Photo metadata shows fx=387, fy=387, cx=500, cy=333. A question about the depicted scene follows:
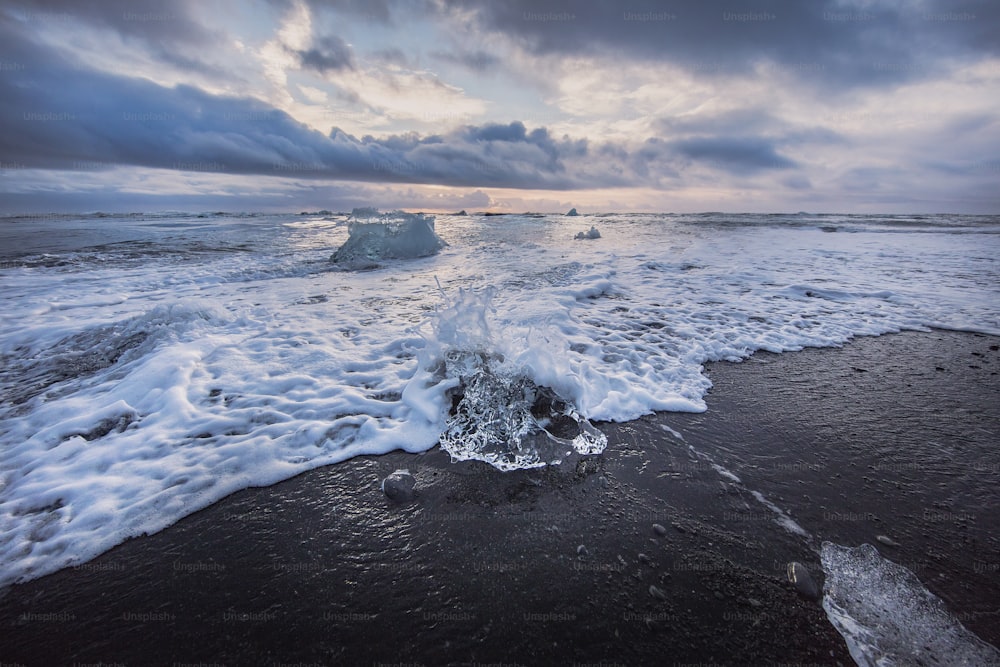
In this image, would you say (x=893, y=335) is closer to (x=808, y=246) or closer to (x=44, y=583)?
(x=44, y=583)

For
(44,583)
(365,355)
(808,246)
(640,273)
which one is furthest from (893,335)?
(808,246)

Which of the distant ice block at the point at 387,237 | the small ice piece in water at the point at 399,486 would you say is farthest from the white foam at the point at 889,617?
the distant ice block at the point at 387,237

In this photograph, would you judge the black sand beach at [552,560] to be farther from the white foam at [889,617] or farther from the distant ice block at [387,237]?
Result: the distant ice block at [387,237]

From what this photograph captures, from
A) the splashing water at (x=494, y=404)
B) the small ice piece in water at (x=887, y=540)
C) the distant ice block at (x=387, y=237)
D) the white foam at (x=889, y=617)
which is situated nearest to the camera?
the white foam at (x=889, y=617)

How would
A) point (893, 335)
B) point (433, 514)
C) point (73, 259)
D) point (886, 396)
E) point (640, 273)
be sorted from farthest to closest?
point (73, 259)
point (640, 273)
point (893, 335)
point (886, 396)
point (433, 514)

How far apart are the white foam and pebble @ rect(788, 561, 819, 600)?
0.05 metres

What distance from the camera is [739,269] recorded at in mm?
11266

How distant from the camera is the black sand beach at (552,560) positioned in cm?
182

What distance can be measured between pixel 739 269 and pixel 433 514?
11819mm

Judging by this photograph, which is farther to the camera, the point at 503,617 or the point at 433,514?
the point at 433,514

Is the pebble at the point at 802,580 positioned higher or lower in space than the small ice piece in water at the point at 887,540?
lower

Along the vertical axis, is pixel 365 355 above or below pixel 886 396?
below

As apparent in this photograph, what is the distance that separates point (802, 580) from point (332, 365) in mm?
4702

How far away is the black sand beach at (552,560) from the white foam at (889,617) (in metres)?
0.08
